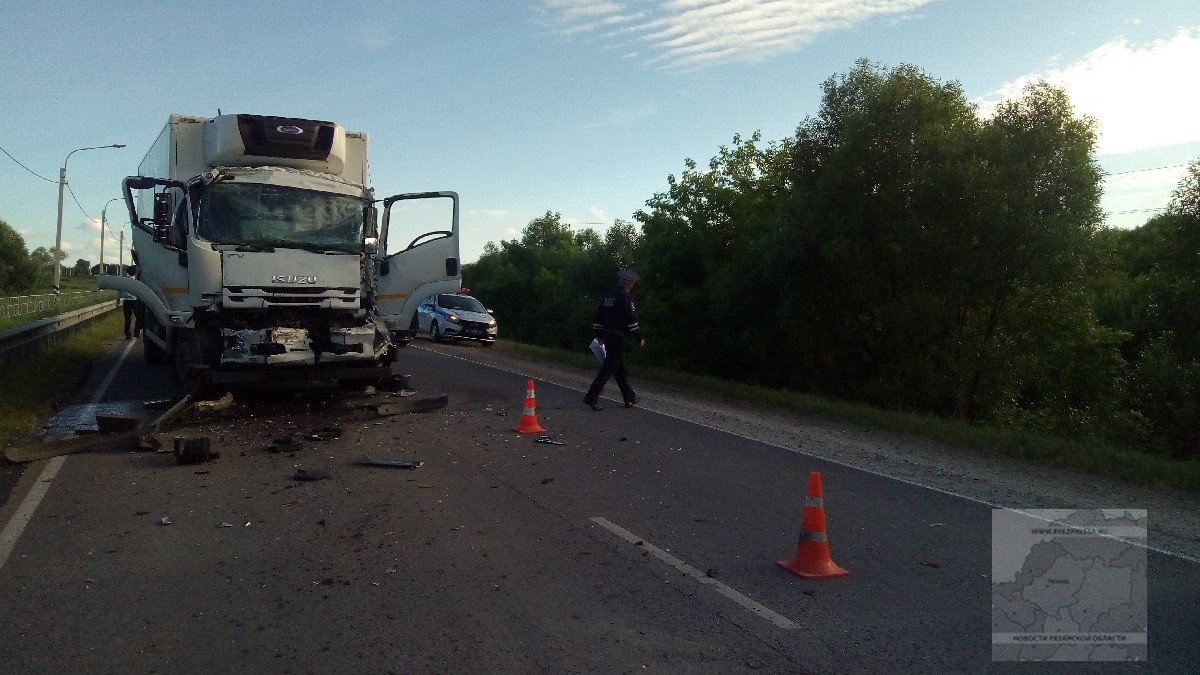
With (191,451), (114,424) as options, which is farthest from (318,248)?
(191,451)

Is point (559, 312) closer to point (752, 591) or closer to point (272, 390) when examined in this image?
point (272, 390)

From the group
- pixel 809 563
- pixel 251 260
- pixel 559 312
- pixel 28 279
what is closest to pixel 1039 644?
pixel 809 563

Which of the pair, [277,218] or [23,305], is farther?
[23,305]

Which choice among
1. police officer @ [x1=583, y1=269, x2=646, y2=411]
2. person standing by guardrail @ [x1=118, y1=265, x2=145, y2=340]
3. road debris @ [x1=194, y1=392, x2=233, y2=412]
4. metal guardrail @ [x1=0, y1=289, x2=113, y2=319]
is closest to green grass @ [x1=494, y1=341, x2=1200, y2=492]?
police officer @ [x1=583, y1=269, x2=646, y2=411]

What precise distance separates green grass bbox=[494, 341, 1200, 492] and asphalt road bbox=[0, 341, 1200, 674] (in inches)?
109

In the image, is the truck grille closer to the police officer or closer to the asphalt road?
the asphalt road

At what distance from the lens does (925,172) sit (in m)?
22.0

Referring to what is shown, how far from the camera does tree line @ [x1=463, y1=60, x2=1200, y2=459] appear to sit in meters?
21.2

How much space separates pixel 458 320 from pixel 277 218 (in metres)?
18.8

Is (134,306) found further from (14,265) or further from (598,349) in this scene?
(14,265)

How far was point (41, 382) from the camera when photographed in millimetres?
15234

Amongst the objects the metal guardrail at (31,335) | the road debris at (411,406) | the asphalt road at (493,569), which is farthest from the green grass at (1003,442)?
the metal guardrail at (31,335)

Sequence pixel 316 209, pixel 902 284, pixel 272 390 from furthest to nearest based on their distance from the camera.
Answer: pixel 902 284
pixel 272 390
pixel 316 209

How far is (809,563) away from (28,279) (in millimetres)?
84561
